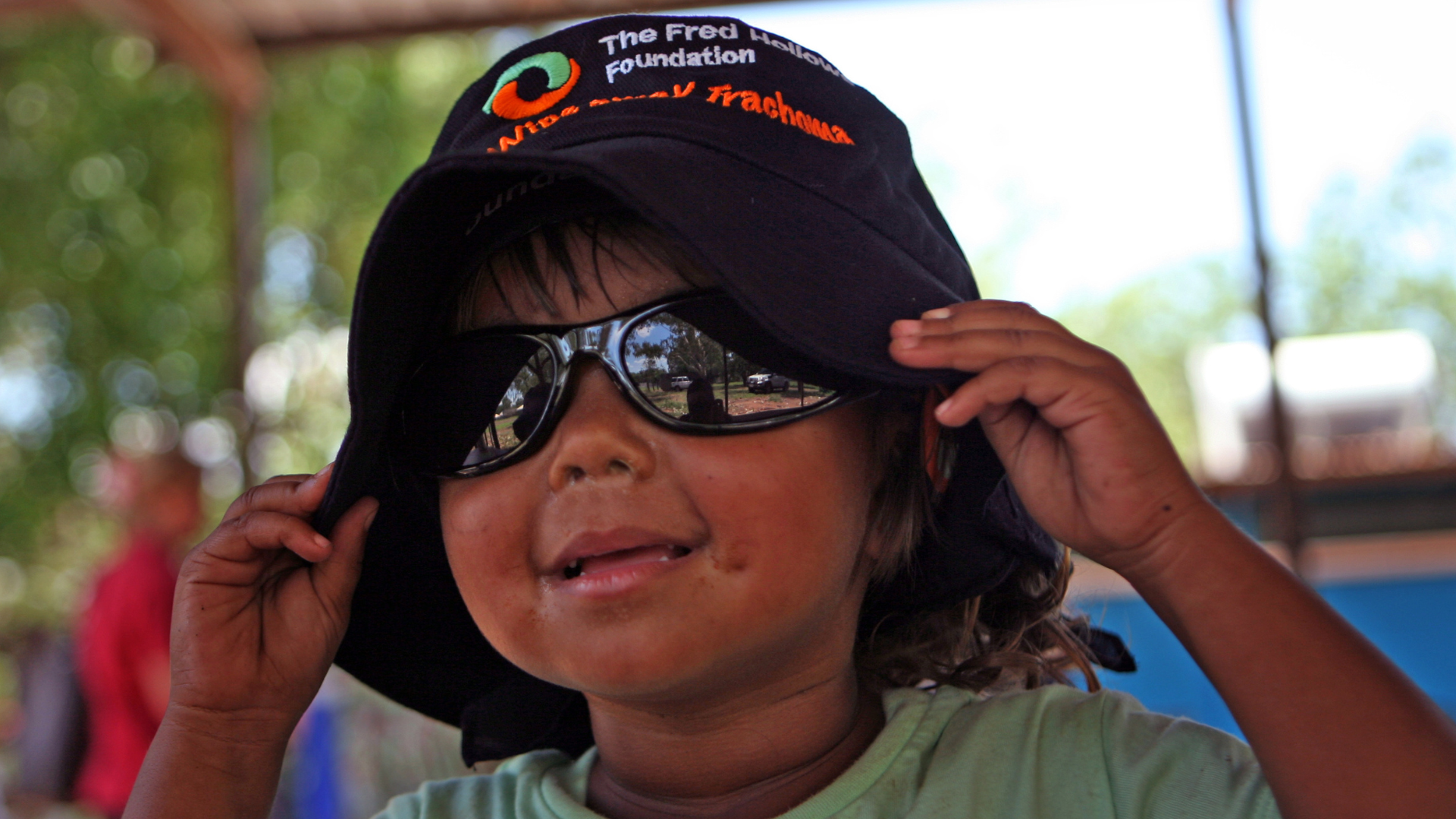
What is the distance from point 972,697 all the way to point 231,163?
5585 mm

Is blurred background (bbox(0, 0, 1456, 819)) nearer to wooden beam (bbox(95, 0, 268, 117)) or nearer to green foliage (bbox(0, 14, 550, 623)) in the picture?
green foliage (bbox(0, 14, 550, 623))

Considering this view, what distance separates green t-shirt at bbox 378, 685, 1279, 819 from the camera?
1151 millimetres

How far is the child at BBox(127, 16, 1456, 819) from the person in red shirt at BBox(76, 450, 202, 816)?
2.75 m

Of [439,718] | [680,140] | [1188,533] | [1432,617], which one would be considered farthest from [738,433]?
[1432,617]

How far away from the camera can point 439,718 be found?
1614mm

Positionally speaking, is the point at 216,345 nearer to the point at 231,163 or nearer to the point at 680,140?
the point at 231,163

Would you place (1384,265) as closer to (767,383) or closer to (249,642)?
(767,383)

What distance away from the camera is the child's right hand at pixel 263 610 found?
1.36m

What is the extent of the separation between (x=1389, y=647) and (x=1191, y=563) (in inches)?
121

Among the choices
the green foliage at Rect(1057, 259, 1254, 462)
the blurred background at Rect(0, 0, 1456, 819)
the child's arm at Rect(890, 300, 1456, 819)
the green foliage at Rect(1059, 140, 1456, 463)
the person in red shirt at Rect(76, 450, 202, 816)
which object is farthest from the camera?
the green foliage at Rect(1057, 259, 1254, 462)

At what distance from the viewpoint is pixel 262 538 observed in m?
1.36

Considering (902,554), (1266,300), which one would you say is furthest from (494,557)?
(1266,300)

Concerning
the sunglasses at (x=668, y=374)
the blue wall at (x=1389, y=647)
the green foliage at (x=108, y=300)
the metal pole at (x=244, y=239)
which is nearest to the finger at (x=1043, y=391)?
the sunglasses at (x=668, y=374)

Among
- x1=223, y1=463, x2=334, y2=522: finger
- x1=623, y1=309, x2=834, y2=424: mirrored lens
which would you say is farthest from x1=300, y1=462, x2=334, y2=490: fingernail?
x1=623, y1=309, x2=834, y2=424: mirrored lens
